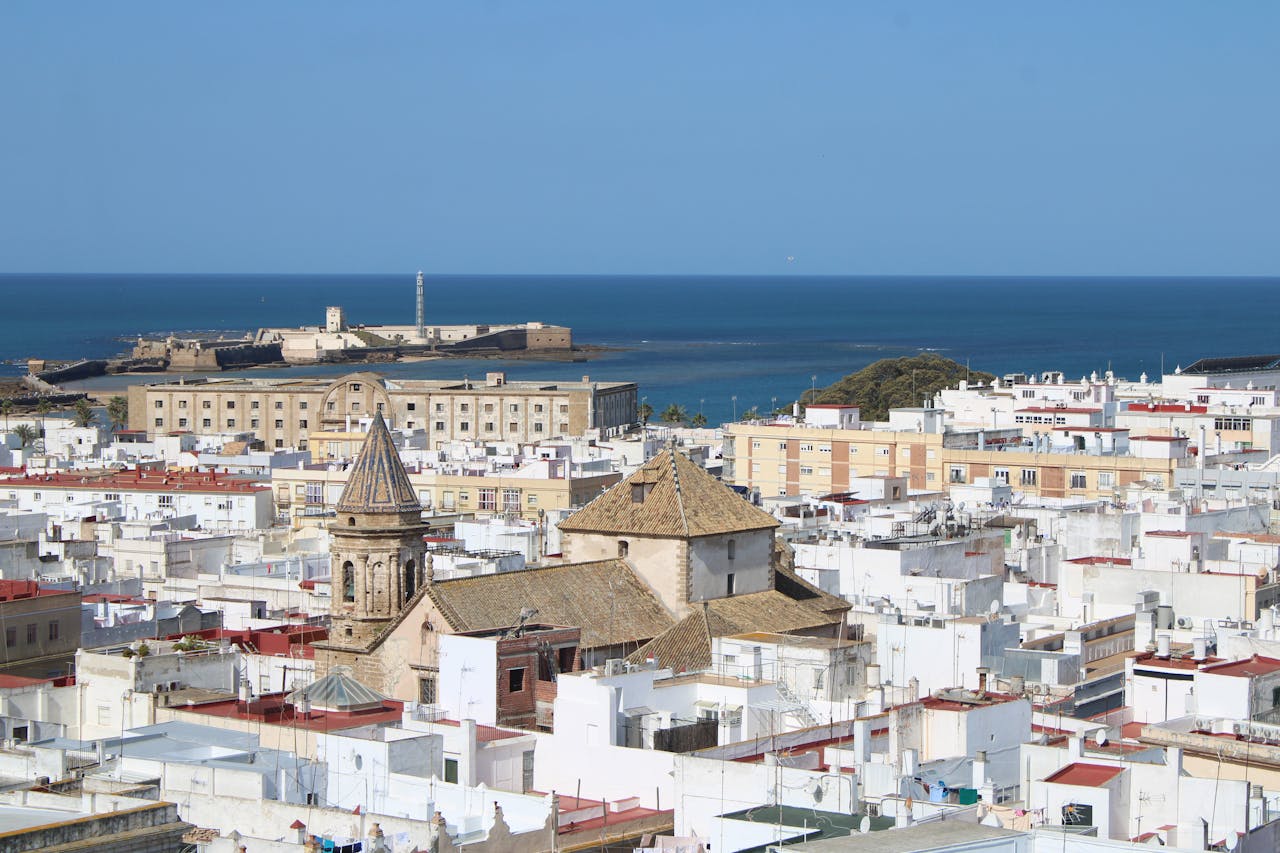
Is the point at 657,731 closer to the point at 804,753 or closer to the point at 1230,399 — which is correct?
the point at 804,753

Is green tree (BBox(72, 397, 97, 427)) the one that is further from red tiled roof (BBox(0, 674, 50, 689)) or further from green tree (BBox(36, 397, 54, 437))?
red tiled roof (BBox(0, 674, 50, 689))

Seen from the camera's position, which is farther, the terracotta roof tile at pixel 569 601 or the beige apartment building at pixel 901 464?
the beige apartment building at pixel 901 464

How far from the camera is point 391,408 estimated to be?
95188 mm

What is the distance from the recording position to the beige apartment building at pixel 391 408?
9525 centimetres

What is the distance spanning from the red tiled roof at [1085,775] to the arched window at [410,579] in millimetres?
13542

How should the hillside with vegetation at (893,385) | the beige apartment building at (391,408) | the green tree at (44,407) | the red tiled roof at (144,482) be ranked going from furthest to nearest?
1. the green tree at (44,407)
2. the hillside with vegetation at (893,385)
3. the beige apartment building at (391,408)
4. the red tiled roof at (144,482)

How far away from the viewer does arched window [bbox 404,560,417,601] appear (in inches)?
1371

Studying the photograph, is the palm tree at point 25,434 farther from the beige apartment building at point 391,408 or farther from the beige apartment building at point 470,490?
the beige apartment building at point 470,490

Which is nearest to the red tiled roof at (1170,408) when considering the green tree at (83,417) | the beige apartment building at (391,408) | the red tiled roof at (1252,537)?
the red tiled roof at (1252,537)

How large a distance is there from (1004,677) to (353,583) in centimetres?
979

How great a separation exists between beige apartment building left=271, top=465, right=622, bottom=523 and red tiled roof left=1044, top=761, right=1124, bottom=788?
3745cm

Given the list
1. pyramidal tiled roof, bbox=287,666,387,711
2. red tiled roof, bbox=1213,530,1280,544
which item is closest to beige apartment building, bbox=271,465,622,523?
red tiled roof, bbox=1213,530,1280,544

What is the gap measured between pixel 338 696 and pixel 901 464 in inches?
1531

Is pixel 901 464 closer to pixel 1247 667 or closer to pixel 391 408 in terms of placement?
pixel 391 408
